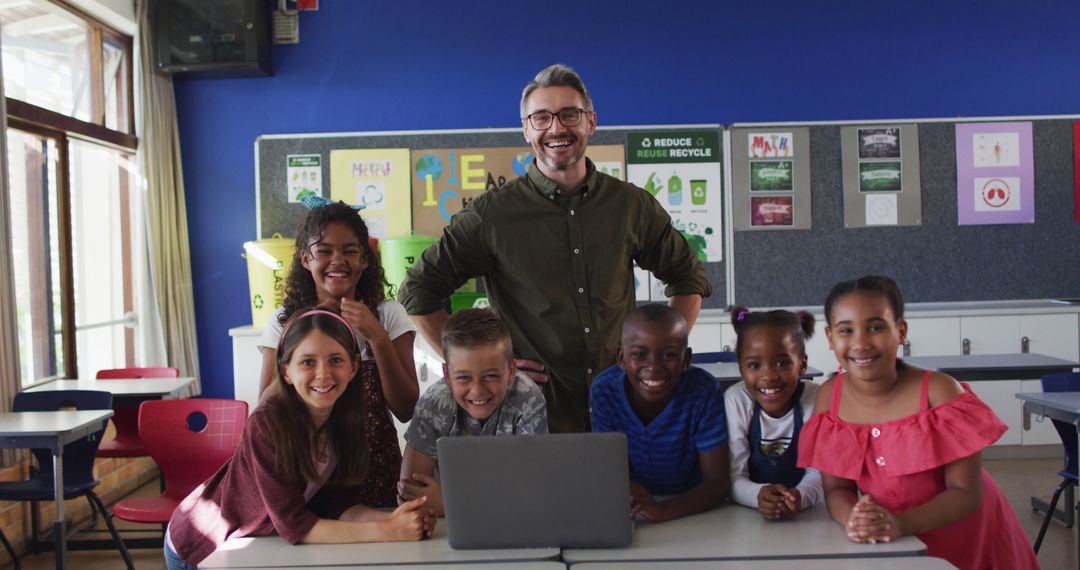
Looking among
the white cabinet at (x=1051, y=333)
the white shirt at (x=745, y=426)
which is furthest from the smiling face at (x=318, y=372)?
the white cabinet at (x=1051, y=333)

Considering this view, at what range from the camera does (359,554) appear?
1442mm

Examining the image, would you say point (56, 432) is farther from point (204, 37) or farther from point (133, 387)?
point (204, 37)

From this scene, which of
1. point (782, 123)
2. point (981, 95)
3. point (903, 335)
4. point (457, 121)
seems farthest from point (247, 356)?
point (981, 95)

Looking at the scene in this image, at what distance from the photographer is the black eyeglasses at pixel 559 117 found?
1976 millimetres

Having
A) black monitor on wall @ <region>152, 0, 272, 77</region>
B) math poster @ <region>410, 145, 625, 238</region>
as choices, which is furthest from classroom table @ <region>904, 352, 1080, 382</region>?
black monitor on wall @ <region>152, 0, 272, 77</region>

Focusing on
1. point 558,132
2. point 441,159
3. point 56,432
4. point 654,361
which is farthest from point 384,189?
point 654,361

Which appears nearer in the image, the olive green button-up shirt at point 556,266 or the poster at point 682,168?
the olive green button-up shirt at point 556,266

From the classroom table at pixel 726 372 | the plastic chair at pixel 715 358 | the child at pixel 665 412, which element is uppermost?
the child at pixel 665 412

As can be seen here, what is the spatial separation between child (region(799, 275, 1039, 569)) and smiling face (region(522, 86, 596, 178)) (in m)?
0.68

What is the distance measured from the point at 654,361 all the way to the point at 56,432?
6.66 ft

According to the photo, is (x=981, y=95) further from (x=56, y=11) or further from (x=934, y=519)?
(x=56, y=11)

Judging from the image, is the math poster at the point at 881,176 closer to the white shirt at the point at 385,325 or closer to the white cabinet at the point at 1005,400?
the white cabinet at the point at 1005,400

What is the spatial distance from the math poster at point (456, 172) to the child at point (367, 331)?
2.67 m

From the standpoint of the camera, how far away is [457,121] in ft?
15.9
